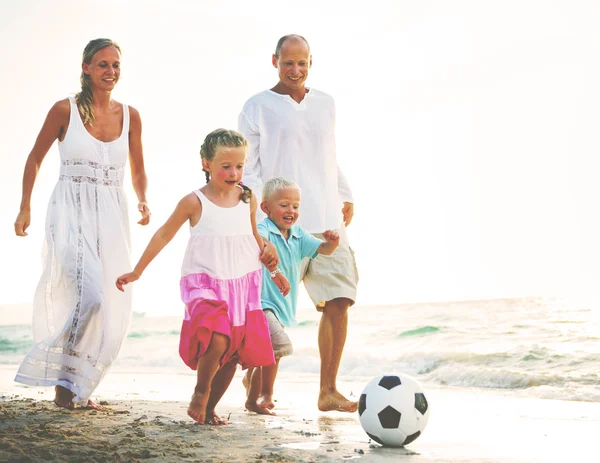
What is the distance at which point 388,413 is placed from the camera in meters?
4.10

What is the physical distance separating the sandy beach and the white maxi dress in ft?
0.95

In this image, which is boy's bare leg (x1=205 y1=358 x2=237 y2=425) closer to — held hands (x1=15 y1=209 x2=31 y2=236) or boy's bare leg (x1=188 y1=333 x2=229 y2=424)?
boy's bare leg (x1=188 y1=333 x2=229 y2=424)

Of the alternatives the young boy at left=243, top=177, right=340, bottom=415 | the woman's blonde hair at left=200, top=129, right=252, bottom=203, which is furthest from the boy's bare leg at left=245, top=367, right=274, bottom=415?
the woman's blonde hair at left=200, top=129, right=252, bottom=203

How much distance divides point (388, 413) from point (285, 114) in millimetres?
2288

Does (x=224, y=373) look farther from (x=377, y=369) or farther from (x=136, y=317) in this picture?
(x=136, y=317)

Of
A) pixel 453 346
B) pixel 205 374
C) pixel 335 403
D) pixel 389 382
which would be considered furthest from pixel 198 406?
pixel 453 346

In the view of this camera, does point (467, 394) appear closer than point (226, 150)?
No

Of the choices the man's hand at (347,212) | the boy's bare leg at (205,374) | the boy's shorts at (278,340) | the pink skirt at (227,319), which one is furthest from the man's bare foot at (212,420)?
the man's hand at (347,212)

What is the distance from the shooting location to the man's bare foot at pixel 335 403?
5410 millimetres

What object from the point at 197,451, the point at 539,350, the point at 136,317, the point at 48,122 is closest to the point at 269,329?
the point at 197,451

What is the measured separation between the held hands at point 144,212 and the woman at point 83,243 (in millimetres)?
10

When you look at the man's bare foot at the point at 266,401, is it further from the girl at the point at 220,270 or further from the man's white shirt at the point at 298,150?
the man's white shirt at the point at 298,150

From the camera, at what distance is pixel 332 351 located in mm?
5559

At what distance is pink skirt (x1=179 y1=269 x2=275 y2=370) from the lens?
4.39m
